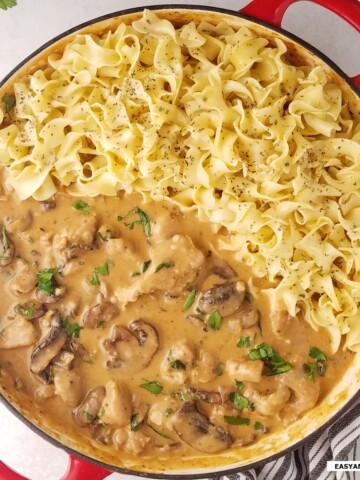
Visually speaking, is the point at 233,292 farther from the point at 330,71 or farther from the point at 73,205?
the point at 330,71

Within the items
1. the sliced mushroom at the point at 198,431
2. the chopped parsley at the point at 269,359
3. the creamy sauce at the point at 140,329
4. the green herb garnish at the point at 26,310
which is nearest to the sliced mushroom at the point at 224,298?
the creamy sauce at the point at 140,329

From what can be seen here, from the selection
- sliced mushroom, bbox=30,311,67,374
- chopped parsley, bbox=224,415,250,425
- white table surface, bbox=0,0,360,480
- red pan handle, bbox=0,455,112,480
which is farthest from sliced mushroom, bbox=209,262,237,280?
white table surface, bbox=0,0,360,480

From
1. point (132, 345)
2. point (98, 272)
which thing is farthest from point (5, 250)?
point (132, 345)

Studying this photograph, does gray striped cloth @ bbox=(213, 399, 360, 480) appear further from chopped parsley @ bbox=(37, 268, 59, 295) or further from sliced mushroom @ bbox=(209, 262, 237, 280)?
chopped parsley @ bbox=(37, 268, 59, 295)

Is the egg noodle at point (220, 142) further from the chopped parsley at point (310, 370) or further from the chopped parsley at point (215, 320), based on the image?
the chopped parsley at point (215, 320)

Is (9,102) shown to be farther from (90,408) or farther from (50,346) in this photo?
(90,408)
